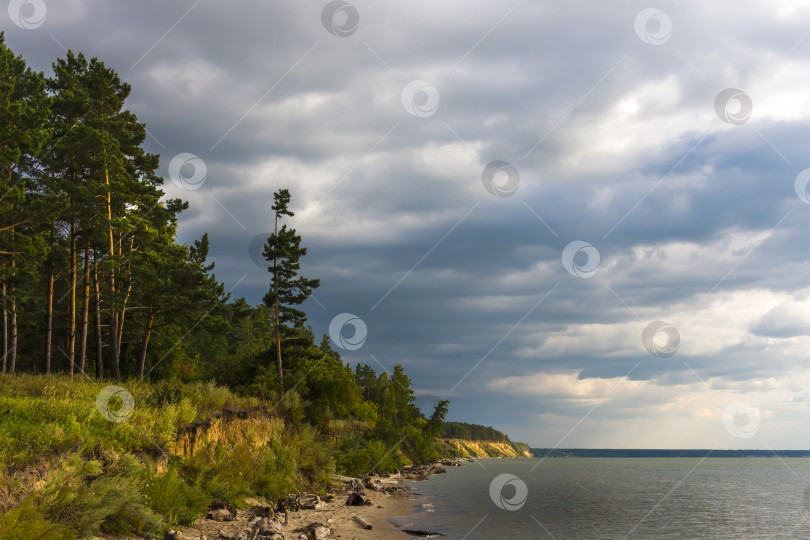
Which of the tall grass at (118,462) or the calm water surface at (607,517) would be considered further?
the calm water surface at (607,517)

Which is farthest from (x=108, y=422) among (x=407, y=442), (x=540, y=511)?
(x=407, y=442)

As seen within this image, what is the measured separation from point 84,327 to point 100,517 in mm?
25876

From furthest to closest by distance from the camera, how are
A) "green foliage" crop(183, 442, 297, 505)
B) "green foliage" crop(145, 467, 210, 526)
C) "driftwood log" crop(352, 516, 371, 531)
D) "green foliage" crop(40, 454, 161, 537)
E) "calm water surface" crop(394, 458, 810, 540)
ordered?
"calm water surface" crop(394, 458, 810, 540), "driftwood log" crop(352, 516, 371, 531), "green foliage" crop(183, 442, 297, 505), "green foliage" crop(145, 467, 210, 526), "green foliage" crop(40, 454, 161, 537)

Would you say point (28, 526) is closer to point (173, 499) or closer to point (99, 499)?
point (99, 499)

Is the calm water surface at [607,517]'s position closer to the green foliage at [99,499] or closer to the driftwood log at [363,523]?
the driftwood log at [363,523]

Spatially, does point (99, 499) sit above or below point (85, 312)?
below

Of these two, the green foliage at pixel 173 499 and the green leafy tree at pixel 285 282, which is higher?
the green leafy tree at pixel 285 282

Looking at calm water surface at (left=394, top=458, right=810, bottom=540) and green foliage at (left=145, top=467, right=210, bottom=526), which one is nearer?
green foliage at (left=145, top=467, right=210, bottom=526)

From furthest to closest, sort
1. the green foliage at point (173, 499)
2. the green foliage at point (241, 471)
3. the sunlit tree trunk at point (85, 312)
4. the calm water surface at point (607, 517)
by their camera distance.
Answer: the sunlit tree trunk at point (85, 312) < the calm water surface at point (607, 517) < the green foliage at point (241, 471) < the green foliage at point (173, 499)

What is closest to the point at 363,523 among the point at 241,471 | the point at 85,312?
the point at 241,471

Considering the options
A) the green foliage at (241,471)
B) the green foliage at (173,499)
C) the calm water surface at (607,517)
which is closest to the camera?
the green foliage at (173,499)

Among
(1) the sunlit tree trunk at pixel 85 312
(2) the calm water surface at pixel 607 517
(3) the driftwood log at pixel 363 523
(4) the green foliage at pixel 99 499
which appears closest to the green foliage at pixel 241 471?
(3) the driftwood log at pixel 363 523

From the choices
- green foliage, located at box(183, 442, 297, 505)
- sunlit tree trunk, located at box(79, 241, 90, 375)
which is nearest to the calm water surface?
green foliage, located at box(183, 442, 297, 505)

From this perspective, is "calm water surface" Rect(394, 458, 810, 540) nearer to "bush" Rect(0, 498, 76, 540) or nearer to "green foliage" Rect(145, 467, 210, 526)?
"green foliage" Rect(145, 467, 210, 526)
